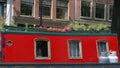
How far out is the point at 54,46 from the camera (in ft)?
37.4

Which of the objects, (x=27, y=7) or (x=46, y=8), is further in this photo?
(x=46, y=8)

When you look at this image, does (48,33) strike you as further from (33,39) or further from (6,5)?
(6,5)

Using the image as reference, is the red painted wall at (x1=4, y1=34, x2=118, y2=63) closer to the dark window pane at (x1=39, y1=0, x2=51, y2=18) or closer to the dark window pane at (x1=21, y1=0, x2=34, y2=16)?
the dark window pane at (x1=21, y1=0, x2=34, y2=16)

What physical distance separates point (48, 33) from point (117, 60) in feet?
8.24

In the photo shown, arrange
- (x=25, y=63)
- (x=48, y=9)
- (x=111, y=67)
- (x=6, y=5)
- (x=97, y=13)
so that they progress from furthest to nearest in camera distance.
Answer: (x=97, y=13)
(x=48, y=9)
(x=6, y=5)
(x=111, y=67)
(x=25, y=63)

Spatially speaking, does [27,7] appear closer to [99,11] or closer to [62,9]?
[62,9]

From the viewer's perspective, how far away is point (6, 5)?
2883cm

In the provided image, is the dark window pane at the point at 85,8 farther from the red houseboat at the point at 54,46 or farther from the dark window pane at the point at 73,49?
the dark window pane at the point at 73,49

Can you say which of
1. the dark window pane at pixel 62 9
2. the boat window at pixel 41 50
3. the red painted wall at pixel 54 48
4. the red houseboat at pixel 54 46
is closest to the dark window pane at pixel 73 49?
the red houseboat at pixel 54 46

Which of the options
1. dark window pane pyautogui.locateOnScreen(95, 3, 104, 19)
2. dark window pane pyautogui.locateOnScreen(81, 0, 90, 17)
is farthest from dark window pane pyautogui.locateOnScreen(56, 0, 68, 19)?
dark window pane pyautogui.locateOnScreen(95, 3, 104, 19)

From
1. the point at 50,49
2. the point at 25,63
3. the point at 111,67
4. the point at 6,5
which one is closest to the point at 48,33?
the point at 50,49

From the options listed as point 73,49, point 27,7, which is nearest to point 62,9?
point 27,7

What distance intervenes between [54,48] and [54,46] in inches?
2.5

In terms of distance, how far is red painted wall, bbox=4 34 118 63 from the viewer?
10713 mm
